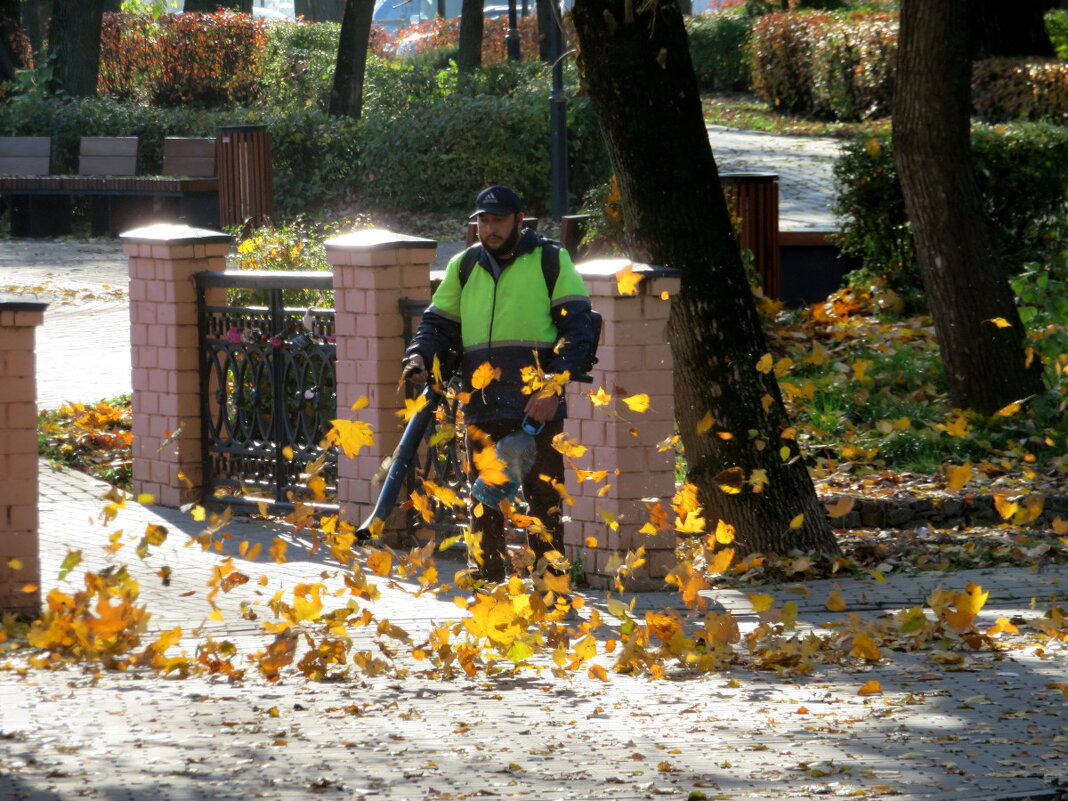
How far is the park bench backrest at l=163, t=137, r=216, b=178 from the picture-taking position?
70.0ft

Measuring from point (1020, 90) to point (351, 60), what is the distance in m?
10.0

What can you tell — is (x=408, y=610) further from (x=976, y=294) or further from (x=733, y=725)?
(x=976, y=294)

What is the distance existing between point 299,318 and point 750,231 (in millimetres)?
5625

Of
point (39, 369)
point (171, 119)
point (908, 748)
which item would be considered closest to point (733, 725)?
point (908, 748)

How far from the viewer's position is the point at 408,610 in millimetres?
7082

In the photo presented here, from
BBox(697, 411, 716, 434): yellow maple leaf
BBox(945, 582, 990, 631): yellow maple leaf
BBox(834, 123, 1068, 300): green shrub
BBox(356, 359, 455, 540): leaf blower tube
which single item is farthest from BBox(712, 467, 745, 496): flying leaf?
BBox(834, 123, 1068, 300): green shrub

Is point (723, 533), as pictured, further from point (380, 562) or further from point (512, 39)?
point (512, 39)

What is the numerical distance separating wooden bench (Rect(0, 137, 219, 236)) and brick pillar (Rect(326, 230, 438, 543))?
12836 mm

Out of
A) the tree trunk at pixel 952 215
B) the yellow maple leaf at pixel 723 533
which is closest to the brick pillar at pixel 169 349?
the yellow maple leaf at pixel 723 533

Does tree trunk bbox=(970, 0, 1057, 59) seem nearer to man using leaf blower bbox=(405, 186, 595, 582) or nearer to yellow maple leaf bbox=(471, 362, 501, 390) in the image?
man using leaf blower bbox=(405, 186, 595, 582)

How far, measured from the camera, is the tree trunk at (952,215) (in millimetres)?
9961

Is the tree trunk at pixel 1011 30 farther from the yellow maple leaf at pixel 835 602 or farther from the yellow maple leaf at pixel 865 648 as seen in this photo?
the yellow maple leaf at pixel 865 648

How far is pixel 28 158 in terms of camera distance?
22641 mm

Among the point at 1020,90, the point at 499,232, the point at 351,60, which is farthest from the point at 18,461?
the point at 351,60
